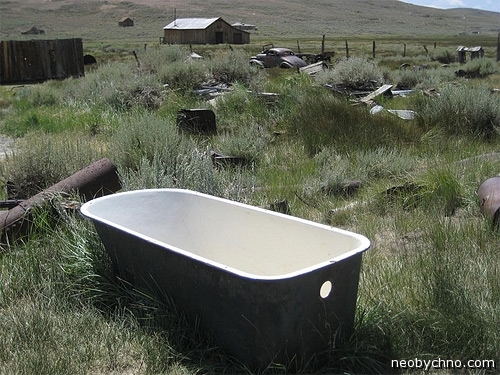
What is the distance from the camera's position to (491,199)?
523 cm

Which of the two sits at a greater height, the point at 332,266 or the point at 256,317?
the point at 332,266

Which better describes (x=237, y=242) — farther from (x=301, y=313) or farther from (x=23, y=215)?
(x=23, y=215)

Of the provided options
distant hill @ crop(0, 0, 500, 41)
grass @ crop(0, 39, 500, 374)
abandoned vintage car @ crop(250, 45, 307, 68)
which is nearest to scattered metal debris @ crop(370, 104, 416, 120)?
grass @ crop(0, 39, 500, 374)

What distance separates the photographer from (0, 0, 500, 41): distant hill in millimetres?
106688

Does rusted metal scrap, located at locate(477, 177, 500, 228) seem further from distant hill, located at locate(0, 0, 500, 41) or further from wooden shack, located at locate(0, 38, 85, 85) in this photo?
distant hill, located at locate(0, 0, 500, 41)

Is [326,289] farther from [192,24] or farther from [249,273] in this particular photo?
[192,24]

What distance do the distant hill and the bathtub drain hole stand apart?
302 ft

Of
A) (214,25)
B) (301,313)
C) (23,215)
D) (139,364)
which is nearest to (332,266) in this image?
(301,313)

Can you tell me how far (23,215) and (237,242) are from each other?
5.68 feet

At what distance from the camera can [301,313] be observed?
303 cm

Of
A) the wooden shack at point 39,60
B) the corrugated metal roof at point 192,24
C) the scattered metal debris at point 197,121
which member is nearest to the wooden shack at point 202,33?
the corrugated metal roof at point 192,24

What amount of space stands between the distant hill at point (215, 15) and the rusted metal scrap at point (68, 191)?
293 ft

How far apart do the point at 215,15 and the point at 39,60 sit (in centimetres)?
10940

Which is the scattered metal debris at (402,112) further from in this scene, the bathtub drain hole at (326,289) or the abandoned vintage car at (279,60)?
the abandoned vintage car at (279,60)
